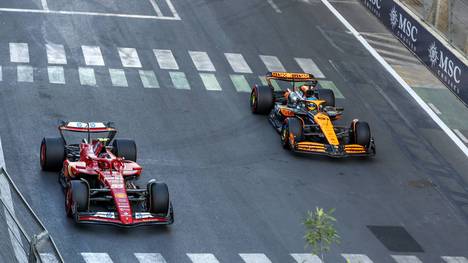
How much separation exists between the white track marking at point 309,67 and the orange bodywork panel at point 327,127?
6.35 metres

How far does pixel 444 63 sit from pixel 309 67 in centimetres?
671

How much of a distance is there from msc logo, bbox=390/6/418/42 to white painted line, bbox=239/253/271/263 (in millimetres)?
12980

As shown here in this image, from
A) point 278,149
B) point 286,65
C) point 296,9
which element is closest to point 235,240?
point 278,149

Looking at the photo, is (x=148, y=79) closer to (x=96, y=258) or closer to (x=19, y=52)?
(x=19, y=52)

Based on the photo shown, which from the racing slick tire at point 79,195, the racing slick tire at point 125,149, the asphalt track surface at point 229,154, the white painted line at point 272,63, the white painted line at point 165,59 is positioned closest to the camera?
the racing slick tire at point 79,195

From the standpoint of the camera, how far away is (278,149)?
31.9 m

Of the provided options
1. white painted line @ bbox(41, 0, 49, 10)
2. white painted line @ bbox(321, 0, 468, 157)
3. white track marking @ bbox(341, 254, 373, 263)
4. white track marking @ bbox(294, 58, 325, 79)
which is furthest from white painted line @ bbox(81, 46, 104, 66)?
white track marking @ bbox(341, 254, 373, 263)

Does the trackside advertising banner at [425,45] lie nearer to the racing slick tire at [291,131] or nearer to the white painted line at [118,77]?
the racing slick tire at [291,131]

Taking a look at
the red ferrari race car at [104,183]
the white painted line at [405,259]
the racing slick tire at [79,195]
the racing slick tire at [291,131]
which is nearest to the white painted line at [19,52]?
the red ferrari race car at [104,183]

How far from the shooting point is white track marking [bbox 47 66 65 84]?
3503 cm

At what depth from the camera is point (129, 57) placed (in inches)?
1487

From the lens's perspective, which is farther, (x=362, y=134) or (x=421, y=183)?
(x=362, y=134)

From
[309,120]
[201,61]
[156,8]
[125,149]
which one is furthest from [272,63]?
[125,149]

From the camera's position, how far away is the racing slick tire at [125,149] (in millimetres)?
28328
